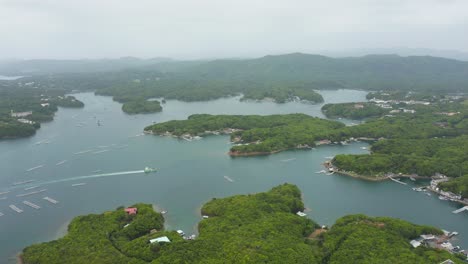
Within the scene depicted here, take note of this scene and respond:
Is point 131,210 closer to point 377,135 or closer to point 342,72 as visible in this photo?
point 377,135

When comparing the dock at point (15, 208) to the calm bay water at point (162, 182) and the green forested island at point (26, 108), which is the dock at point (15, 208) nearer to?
the calm bay water at point (162, 182)

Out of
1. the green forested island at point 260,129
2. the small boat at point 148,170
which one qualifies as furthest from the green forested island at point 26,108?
the small boat at point 148,170

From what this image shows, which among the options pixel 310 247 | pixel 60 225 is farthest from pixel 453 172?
pixel 60 225

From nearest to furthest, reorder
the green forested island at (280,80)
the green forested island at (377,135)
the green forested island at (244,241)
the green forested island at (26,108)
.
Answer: the green forested island at (244,241), the green forested island at (377,135), the green forested island at (26,108), the green forested island at (280,80)

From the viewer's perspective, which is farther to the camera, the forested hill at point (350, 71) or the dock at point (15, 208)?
the forested hill at point (350, 71)

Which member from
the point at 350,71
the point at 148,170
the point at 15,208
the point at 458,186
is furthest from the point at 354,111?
the point at 350,71
